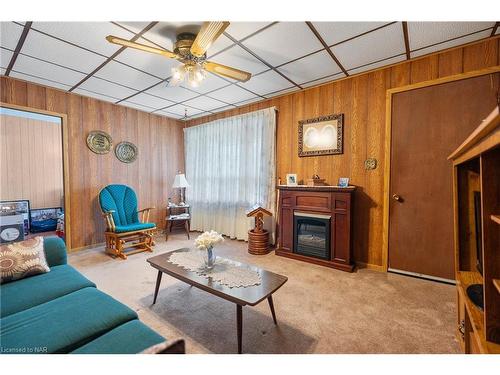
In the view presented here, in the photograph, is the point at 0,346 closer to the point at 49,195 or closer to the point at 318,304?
the point at 318,304

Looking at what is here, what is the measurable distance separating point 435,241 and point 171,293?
114 inches

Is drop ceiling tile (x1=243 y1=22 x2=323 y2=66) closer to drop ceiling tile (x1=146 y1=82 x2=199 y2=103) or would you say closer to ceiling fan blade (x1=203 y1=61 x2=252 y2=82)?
ceiling fan blade (x1=203 y1=61 x2=252 y2=82)

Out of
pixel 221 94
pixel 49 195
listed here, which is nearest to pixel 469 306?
pixel 221 94

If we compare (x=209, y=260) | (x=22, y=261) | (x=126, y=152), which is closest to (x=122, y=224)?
(x=126, y=152)

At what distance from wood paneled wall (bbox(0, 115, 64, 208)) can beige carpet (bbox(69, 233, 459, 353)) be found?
3.44 meters

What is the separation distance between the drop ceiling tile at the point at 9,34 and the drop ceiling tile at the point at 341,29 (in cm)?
259

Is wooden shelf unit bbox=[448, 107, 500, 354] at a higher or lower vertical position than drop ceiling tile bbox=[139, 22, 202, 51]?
lower

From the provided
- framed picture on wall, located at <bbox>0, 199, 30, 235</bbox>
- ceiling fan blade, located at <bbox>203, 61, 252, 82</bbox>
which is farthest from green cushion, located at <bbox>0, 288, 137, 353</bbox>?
framed picture on wall, located at <bbox>0, 199, 30, 235</bbox>

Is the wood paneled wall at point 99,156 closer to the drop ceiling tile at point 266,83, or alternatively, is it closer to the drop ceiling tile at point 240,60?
the drop ceiling tile at point 266,83

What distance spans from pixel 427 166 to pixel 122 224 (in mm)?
4348

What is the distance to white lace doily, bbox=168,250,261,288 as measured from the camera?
1.66 metres

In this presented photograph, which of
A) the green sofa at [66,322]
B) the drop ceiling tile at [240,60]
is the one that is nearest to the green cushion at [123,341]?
the green sofa at [66,322]

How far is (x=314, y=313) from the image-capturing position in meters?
1.93

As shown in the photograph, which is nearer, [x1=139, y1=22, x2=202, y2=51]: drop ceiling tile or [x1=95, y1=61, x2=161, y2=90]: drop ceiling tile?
[x1=139, y1=22, x2=202, y2=51]: drop ceiling tile
